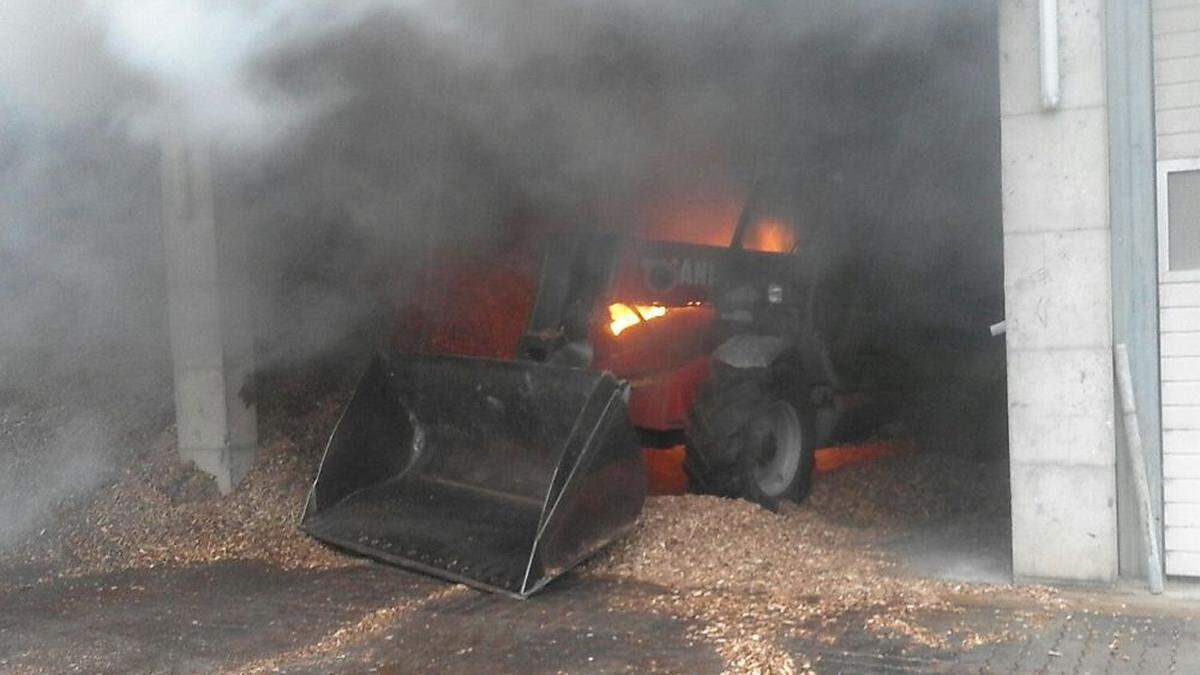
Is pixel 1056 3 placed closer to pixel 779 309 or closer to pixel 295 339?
pixel 779 309

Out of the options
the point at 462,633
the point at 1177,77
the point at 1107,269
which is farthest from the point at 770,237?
the point at 462,633

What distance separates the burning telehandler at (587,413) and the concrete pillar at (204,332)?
140cm

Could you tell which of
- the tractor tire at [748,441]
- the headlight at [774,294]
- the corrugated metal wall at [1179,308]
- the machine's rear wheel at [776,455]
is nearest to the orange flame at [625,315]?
the tractor tire at [748,441]

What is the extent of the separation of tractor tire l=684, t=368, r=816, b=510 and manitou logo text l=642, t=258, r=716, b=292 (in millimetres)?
747

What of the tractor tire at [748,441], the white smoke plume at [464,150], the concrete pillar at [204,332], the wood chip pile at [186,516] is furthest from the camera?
the concrete pillar at [204,332]

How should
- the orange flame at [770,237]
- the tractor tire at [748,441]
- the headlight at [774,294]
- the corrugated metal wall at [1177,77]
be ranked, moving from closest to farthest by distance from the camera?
1. the corrugated metal wall at [1177,77]
2. the tractor tire at [748,441]
3. the headlight at [774,294]
4. the orange flame at [770,237]

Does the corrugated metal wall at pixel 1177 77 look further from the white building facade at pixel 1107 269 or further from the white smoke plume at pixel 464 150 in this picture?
the white smoke plume at pixel 464 150

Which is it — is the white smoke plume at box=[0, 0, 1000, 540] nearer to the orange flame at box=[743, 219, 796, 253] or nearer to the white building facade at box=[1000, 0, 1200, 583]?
the orange flame at box=[743, 219, 796, 253]

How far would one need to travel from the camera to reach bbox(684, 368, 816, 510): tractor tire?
7.72 metres

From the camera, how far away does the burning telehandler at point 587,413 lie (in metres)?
6.30

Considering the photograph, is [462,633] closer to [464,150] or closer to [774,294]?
[774,294]

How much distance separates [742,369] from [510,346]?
240cm

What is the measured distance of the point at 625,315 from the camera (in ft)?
25.8

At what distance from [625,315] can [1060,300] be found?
311cm
